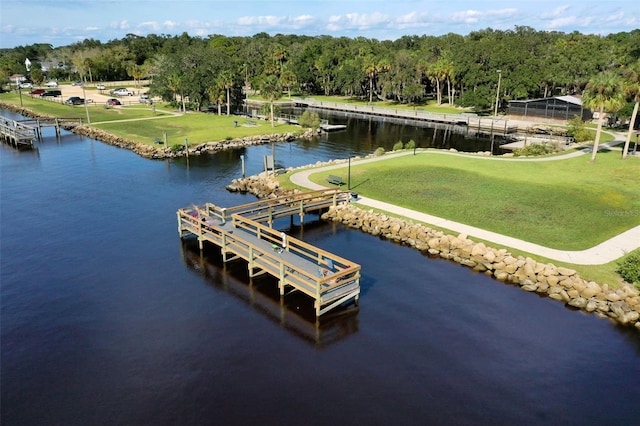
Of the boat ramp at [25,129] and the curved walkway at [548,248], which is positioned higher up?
the boat ramp at [25,129]

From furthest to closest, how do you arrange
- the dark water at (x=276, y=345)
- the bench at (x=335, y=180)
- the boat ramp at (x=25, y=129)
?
1. the boat ramp at (x=25, y=129)
2. the bench at (x=335, y=180)
3. the dark water at (x=276, y=345)

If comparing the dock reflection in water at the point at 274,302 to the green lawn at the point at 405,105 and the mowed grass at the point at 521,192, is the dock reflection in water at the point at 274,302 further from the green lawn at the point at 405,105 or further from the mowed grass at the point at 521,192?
the green lawn at the point at 405,105

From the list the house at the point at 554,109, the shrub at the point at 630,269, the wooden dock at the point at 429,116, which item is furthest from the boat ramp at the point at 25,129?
the house at the point at 554,109

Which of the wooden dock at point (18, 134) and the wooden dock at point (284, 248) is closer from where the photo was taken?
the wooden dock at point (284, 248)

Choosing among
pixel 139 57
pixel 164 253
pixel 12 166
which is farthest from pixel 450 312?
pixel 139 57

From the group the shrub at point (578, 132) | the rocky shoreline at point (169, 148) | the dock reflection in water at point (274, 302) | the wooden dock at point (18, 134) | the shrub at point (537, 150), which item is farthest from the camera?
the wooden dock at point (18, 134)

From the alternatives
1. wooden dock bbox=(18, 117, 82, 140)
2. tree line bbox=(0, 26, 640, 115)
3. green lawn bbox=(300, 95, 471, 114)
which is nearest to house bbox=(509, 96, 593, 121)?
tree line bbox=(0, 26, 640, 115)
